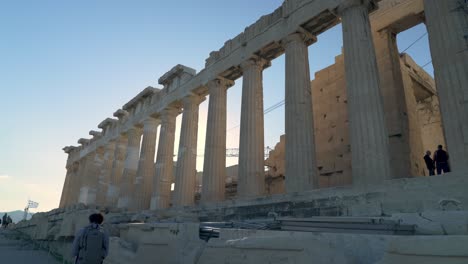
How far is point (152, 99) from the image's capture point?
29.4 m

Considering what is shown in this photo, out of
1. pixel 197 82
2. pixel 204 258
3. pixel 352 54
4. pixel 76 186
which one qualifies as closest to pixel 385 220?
pixel 204 258

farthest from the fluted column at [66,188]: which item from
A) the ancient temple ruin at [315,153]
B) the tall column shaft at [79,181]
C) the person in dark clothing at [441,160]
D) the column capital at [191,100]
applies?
the person in dark clothing at [441,160]

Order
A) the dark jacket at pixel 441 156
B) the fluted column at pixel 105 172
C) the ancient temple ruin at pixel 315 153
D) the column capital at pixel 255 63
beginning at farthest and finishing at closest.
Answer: the fluted column at pixel 105 172
the column capital at pixel 255 63
the dark jacket at pixel 441 156
the ancient temple ruin at pixel 315 153

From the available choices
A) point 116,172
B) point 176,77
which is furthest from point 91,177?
point 176,77

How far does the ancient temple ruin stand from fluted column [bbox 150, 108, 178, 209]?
0.11 metres

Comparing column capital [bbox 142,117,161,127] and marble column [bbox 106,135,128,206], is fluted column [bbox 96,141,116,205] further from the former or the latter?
column capital [bbox 142,117,161,127]

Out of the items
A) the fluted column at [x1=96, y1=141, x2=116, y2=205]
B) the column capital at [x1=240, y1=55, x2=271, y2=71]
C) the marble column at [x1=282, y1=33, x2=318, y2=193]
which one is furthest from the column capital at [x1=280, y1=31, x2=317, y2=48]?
the fluted column at [x1=96, y1=141, x2=116, y2=205]

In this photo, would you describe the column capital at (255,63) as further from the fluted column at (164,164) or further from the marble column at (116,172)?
the marble column at (116,172)

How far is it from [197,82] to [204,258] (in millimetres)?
18765

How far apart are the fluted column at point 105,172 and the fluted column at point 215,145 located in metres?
18.5

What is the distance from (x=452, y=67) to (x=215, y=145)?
12970 millimetres

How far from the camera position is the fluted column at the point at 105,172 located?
3372cm

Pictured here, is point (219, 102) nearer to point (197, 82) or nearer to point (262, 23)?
point (197, 82)

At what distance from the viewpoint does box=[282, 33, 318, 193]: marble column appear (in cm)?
1424
